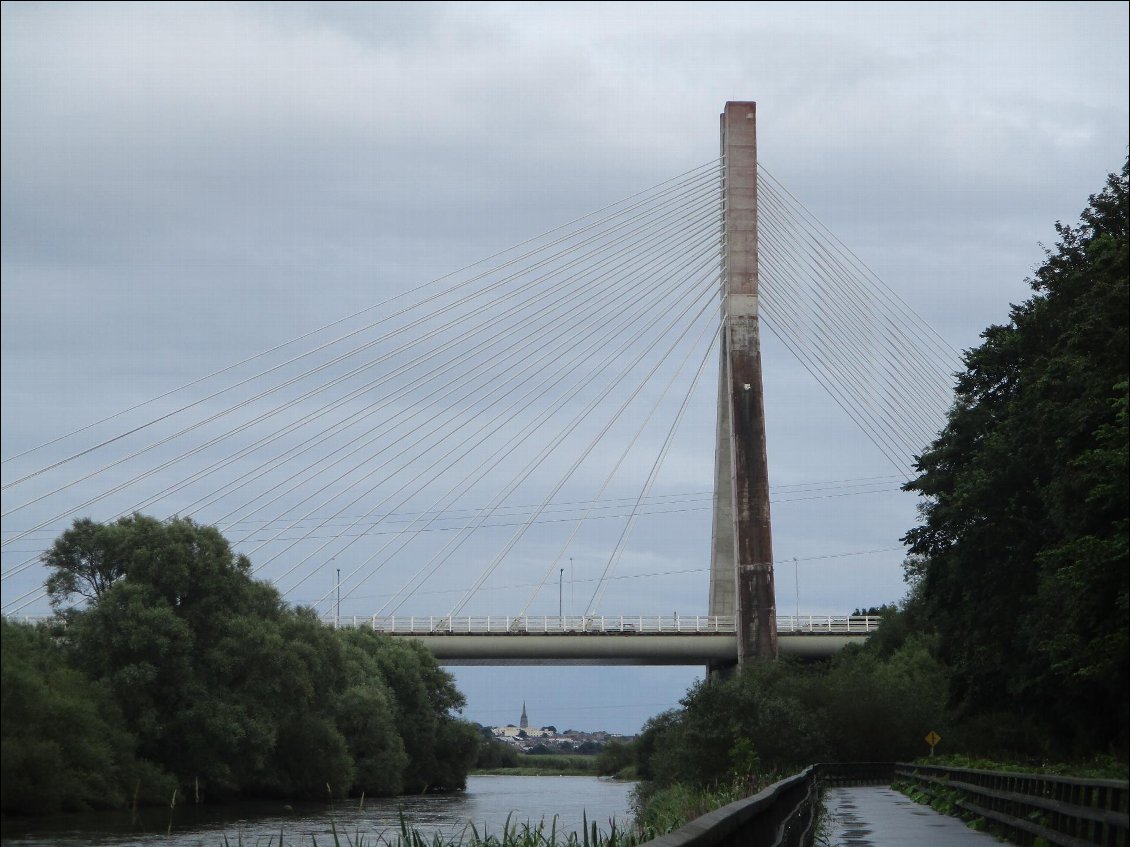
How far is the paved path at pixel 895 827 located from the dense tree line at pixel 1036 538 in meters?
3.39

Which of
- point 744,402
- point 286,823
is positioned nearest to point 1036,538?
point 286,823

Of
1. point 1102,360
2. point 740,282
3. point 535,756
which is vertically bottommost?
point 535,756

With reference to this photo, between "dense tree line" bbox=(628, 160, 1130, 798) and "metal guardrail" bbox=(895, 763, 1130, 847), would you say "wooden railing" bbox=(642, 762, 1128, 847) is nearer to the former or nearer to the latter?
"metal guardrail" bbox=(895, 763, 1130, 847)

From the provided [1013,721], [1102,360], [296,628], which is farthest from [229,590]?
[1102,360]

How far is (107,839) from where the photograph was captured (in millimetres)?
20516

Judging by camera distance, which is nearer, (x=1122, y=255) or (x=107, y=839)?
(x=107, y=839)

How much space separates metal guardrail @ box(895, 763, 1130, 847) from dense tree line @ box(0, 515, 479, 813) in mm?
8012

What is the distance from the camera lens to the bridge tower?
56906 mm

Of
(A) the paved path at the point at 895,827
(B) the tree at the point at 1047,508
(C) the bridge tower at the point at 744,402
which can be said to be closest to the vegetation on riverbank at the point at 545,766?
(C) the bridge tower at the point at 744,402

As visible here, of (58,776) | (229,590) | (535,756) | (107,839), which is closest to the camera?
(58,776)

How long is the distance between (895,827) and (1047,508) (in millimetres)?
7465

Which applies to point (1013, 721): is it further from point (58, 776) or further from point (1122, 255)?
point (58, 776)

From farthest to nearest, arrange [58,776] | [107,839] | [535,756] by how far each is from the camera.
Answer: [535,756] < [107,839] < [58,776]

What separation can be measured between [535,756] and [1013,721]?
12221cm
